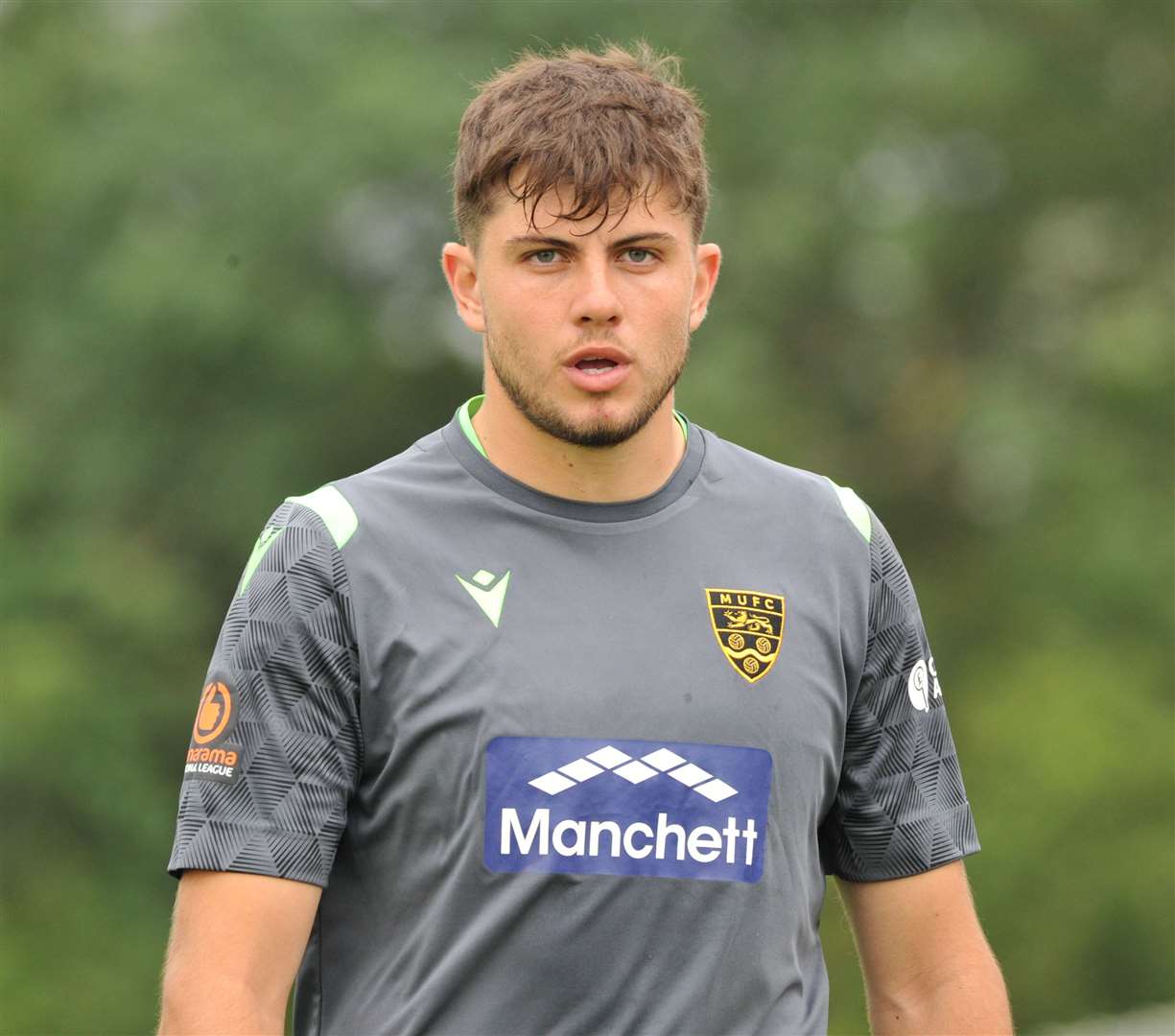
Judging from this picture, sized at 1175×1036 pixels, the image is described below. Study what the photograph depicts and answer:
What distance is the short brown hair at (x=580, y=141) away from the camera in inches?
133

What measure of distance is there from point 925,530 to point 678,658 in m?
16.6

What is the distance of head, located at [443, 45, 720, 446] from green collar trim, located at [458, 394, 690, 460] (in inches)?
2.9

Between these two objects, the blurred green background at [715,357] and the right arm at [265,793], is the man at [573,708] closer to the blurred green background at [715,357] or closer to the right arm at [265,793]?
the right arm at [265,793]

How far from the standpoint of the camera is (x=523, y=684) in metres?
3.22

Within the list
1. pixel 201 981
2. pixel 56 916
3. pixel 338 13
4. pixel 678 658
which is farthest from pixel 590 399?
pixel 338 13

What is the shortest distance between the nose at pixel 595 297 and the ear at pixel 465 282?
24cm

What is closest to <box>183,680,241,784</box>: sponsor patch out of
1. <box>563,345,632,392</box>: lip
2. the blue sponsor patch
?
the blue sponsor patch

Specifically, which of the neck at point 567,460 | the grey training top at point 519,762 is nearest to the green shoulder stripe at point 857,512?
the grey training top at point 519,762

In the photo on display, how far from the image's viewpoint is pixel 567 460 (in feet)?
11.3

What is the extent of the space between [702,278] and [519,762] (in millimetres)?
939

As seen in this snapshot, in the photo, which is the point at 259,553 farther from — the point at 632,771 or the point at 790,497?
the point at 790,497

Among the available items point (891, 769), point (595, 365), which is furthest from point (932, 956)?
point (595, 365)

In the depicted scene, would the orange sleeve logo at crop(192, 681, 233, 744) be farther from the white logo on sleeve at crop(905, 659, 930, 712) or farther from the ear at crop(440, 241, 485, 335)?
the white logo on sleeve at crop(905, 659, 930, 712)

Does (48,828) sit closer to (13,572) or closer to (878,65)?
(13,572)
